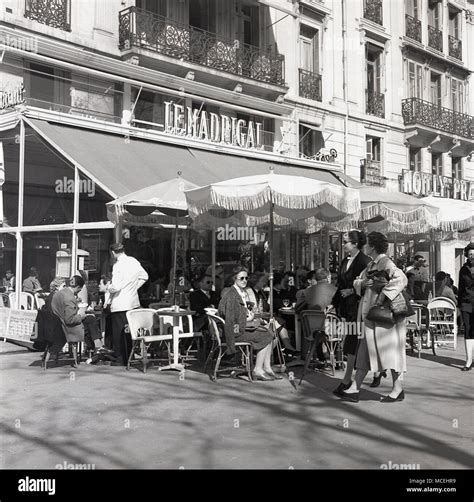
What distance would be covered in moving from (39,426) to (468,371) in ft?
19.0

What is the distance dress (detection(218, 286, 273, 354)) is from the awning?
3.86 meters

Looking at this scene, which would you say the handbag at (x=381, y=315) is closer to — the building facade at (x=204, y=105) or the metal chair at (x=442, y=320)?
the metal chair at (x=442, y=320)

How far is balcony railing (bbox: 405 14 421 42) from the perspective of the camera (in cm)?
2377

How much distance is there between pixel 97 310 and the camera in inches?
410

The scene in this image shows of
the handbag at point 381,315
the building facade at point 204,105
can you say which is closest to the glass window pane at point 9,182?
the building facade at point 204,105

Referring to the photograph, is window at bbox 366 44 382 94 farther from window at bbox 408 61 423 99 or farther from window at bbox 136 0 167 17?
window at bbox 136 0 167 17

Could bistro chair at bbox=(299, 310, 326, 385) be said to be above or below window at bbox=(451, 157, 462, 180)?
below

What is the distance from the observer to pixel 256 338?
7.85 metres

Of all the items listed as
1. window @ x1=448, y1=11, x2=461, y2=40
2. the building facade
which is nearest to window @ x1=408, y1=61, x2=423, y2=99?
the building facade

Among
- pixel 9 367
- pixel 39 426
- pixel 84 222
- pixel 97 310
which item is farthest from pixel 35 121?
A: pixel 39 426

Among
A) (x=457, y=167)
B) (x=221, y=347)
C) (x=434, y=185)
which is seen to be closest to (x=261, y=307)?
(x=221, y=347)

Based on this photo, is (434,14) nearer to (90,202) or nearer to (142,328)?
(90,202)

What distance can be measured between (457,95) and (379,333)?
23.2 metres

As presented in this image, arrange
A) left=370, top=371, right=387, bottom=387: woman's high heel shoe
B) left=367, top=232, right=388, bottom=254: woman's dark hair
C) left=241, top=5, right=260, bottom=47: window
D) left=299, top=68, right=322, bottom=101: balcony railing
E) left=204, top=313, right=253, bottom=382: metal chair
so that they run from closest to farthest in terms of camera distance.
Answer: left=367, top=232, right=388, bottom=254: woman's dark hair < left=370, top=371, right=387, bottom=387: woman's high heel shoe < left=204, top=313, right=253, bottom=382: metal chair < left=241, top=5, right=260, bottom=47: window < left=299, top=68, right=322, bottom=101: balcony railing
